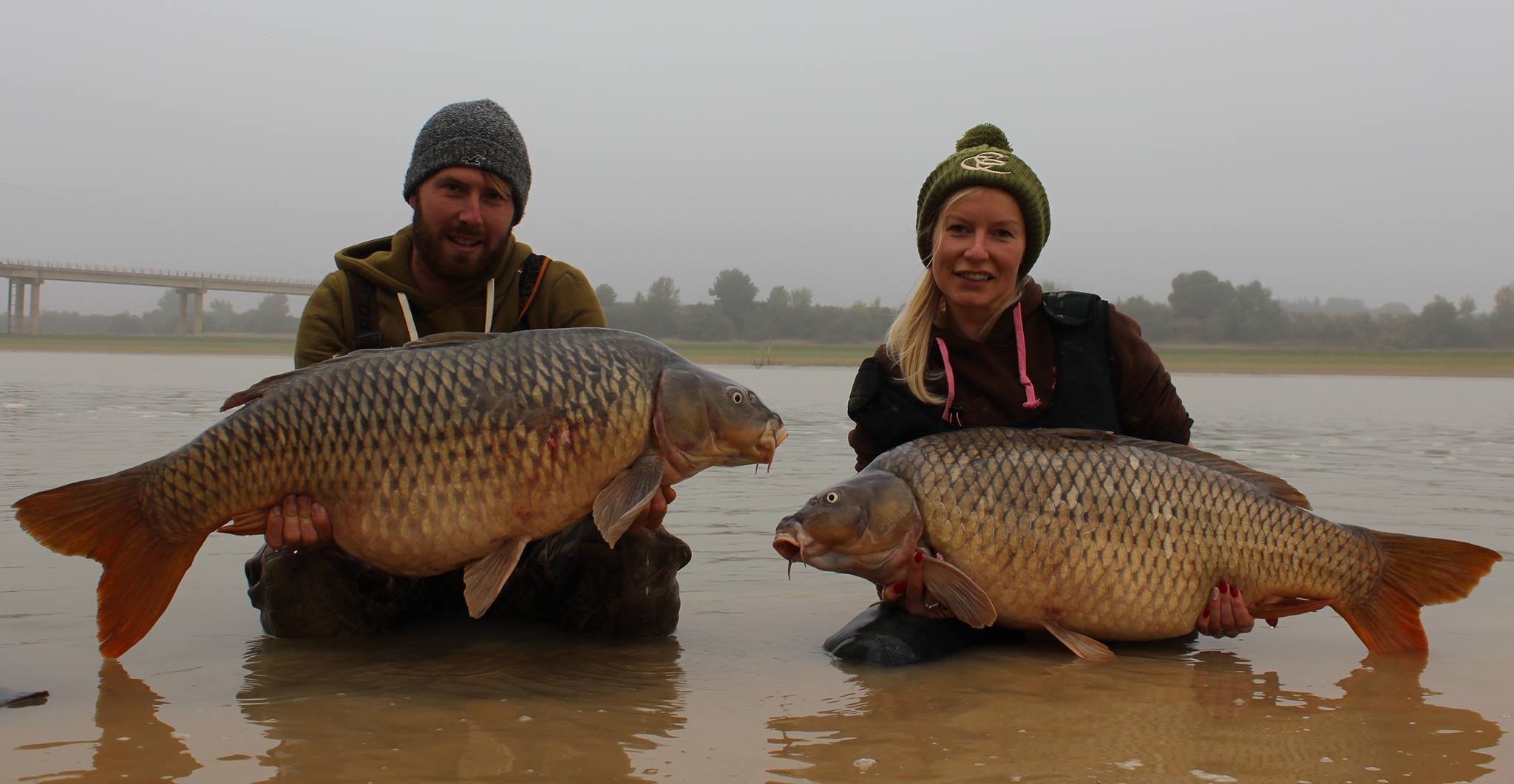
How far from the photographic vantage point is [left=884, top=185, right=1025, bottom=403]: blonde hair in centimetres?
352

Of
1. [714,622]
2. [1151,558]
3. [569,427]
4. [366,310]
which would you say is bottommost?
[714,622]

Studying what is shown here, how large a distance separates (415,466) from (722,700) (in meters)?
0.88

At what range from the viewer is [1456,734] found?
7.90 ft

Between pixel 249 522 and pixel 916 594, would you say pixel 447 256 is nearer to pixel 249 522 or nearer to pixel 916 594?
pixel 249 522

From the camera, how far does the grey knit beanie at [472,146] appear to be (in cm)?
356

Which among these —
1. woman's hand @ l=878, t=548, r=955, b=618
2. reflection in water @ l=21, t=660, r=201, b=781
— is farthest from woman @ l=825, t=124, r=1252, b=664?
reflection in water @ l=21, t=660, r=201, b=781

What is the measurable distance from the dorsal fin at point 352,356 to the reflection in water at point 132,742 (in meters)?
0.66

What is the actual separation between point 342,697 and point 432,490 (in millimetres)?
489

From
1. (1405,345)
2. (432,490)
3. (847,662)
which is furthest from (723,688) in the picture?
(1405,345)

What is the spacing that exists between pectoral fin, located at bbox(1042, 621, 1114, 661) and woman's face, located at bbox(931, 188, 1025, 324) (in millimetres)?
993

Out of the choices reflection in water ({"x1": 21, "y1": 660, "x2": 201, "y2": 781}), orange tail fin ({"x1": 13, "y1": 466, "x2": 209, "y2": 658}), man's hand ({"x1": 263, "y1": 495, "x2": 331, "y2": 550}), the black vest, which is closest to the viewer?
reflection in water ({"x1": 21, "y1": 660, "x2": 201, "y2": 781})

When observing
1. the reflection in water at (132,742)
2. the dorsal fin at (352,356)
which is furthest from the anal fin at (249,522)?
the reflection in water at (132,742)

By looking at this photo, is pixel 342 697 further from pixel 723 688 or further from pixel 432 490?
pixel 723 688

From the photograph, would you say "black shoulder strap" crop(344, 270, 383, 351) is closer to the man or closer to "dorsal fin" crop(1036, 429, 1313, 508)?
the man
